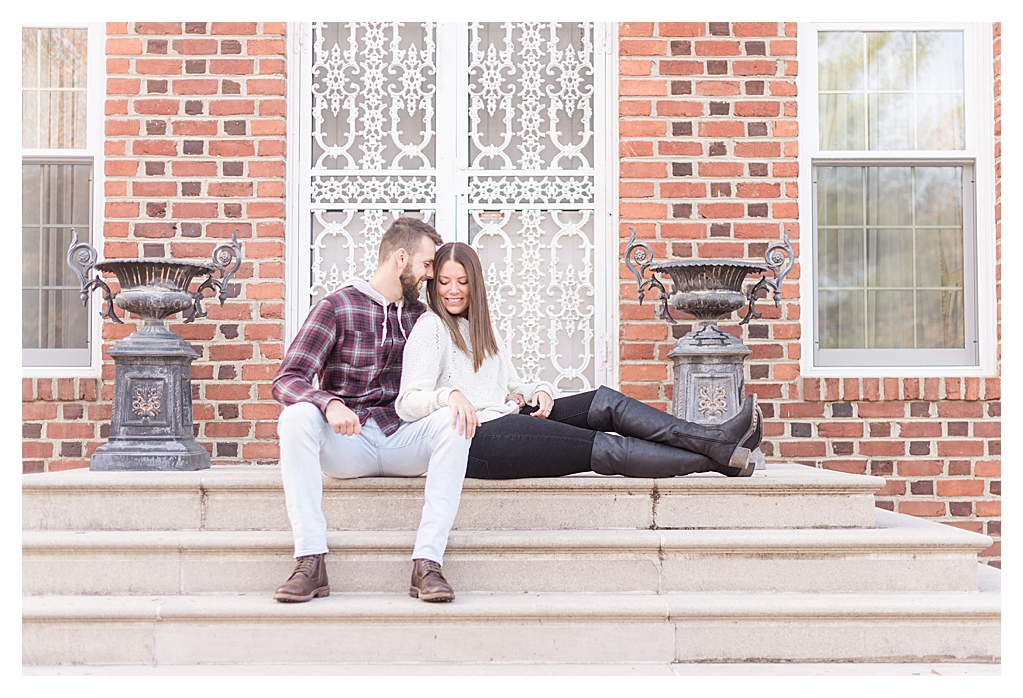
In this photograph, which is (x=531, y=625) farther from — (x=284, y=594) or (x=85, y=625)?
(x=85, y=625)

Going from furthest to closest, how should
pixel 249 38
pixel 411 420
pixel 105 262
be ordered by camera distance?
pixel 249 38, pixel 105 262, pixel 411 420

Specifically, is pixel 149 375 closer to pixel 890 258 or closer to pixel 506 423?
pixel 506 423

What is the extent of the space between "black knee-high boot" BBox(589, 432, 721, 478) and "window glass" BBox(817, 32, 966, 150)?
2166mm

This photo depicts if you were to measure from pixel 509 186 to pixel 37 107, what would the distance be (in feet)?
8.43

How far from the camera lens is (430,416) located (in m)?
3.18

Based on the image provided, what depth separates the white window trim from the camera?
4512 mm

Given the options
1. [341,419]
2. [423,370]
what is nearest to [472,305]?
[423,370]

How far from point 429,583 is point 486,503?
0.50 m

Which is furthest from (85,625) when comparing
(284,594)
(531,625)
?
(531,625)

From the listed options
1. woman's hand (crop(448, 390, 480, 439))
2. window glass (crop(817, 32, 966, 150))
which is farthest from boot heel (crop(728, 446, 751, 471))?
window glass (crop(817, 32, 966, 150))

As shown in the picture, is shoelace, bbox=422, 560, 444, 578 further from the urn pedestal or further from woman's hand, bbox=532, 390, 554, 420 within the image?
the urn pedestal

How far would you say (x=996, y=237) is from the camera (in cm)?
451

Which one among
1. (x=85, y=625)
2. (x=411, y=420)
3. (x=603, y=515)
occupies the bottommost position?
(x=85, y=625)

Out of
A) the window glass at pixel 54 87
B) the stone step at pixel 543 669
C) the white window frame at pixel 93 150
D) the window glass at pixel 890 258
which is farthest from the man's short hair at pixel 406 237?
the window glass at pixel 890 258
